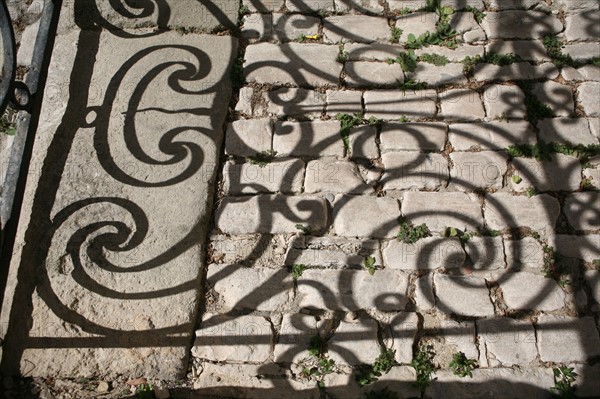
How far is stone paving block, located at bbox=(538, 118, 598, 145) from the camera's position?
3166 millimetres

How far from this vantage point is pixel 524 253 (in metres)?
2.83

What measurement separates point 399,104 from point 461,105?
16.8 inches

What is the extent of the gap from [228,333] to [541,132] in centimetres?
238

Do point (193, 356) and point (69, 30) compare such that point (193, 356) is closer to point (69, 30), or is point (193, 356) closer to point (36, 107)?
point (36, 107)

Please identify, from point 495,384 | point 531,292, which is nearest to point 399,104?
point 531,292

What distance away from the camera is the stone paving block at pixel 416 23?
3611 mm

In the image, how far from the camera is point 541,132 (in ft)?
10.5

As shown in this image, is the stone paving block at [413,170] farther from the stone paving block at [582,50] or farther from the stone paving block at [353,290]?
the stone paving block at [582,50]

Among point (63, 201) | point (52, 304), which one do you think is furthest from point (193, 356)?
point (63, 201)

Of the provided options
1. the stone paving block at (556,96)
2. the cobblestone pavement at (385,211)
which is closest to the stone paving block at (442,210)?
the cobblestone pavement at (385,211)

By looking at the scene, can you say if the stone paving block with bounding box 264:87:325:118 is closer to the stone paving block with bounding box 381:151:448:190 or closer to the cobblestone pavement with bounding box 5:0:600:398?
the cobblestone pavement with bounding box 5:0:600:398

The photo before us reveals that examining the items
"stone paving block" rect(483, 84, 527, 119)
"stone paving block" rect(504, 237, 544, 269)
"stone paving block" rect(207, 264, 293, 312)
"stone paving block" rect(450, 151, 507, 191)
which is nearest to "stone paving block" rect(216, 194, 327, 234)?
"stone paving block" rect(207, 264, 293, 312)

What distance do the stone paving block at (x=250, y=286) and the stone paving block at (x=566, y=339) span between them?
140 centimetres

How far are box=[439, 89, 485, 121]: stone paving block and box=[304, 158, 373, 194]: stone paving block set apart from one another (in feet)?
2.52
